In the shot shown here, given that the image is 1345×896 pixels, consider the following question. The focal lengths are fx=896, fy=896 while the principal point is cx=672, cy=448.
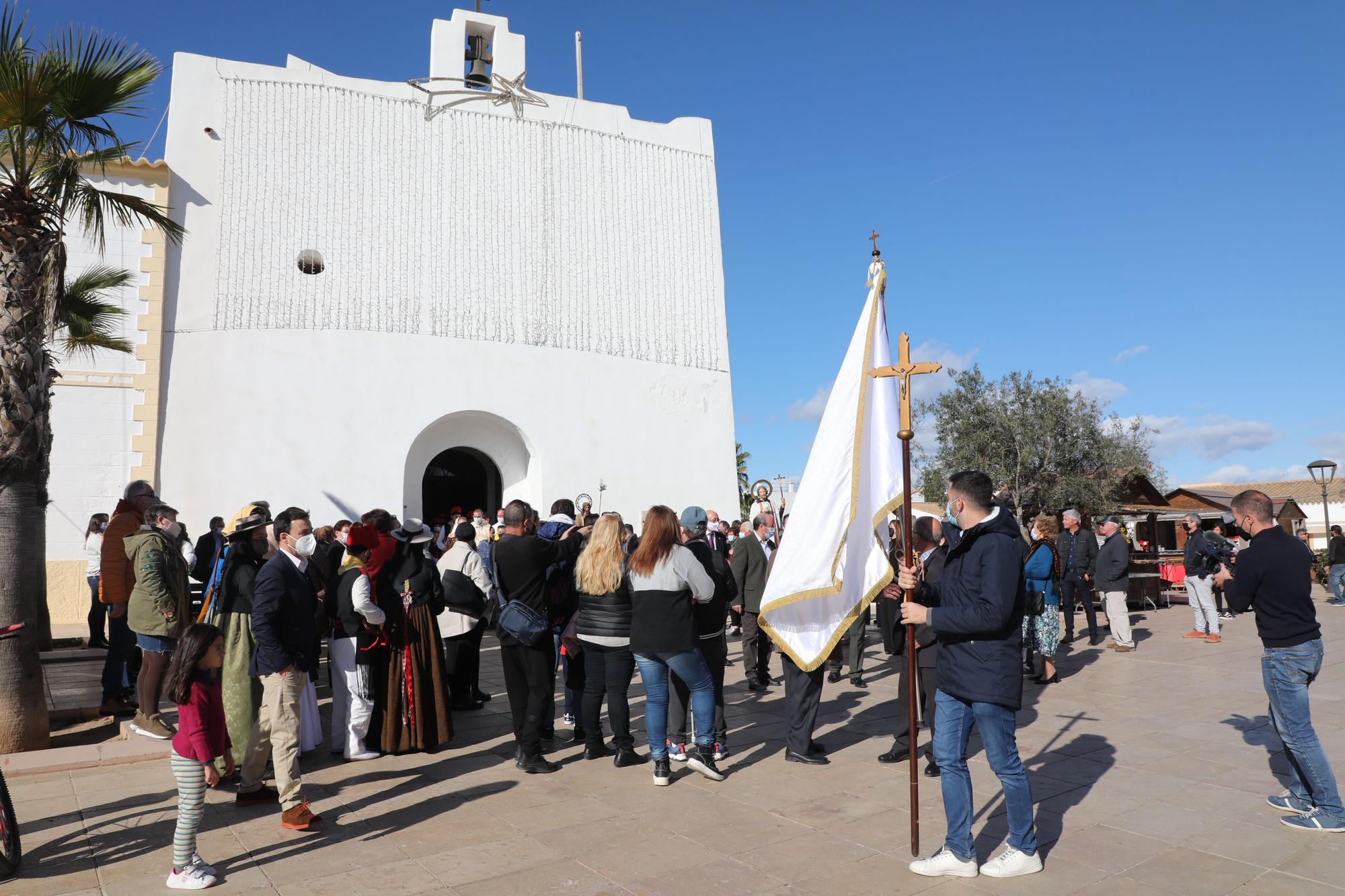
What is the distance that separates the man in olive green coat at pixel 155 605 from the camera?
6.70 metres

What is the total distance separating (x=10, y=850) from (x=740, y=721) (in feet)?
17.2

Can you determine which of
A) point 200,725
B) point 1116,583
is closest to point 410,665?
point 200,725

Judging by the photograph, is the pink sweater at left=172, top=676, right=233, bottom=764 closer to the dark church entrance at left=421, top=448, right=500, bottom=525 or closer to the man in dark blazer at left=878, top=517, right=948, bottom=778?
the man in dark blazer at left=878, top=517, right=948, bottom=778

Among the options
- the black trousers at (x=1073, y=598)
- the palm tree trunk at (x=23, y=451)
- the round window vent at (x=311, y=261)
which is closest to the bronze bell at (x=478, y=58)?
the round window vent at (x=311, y=261)

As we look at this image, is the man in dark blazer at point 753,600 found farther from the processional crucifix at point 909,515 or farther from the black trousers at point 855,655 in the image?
the processional crucifix at point 909,515

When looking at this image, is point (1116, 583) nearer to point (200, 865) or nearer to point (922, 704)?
point (922, 704)

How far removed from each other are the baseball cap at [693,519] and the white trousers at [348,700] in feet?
8.79

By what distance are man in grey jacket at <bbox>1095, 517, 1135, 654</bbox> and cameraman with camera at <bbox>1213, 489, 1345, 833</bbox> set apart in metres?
6.84

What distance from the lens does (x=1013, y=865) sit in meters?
4.21

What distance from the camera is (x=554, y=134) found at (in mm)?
18828

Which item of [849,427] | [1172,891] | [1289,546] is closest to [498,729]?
[849,427]

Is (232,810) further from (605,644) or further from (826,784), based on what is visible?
(826,784)

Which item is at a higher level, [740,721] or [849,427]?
[849,427]

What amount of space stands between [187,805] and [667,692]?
2.90 m
